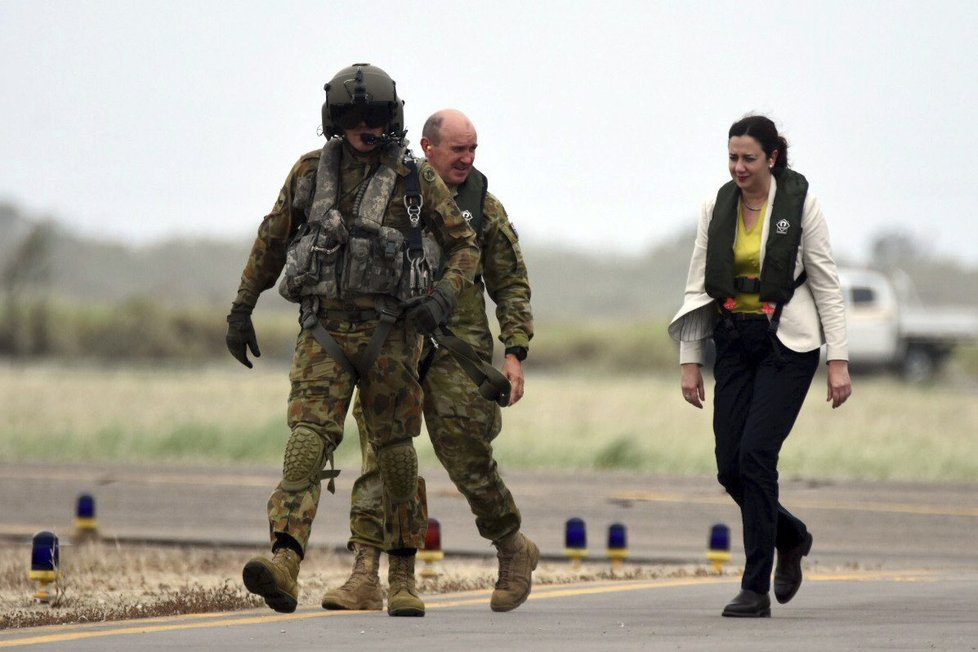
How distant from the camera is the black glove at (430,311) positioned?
796 cm

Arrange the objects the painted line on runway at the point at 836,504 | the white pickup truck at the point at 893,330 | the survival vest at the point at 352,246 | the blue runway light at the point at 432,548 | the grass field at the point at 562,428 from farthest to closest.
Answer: the white pickup truck at the point at 893,330 → the grass field at the point at 562,428 → the painted line on runway at the point at 836,504 → the blue runway light at the point at 432,548 → the survival vest at the point at 352,246

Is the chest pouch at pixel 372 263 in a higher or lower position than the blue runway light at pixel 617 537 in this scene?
higher

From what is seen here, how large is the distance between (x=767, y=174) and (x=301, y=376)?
207cm

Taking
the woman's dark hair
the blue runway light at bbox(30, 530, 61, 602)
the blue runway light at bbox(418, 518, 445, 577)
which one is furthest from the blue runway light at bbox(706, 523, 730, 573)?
the blue runway light at bbox(30, 530, 61, 602)

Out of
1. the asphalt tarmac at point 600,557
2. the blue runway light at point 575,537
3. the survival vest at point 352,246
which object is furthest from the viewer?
the blue runway light at point 575,537

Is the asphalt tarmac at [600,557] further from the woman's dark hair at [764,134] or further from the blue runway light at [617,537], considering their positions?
the woman's dark hair at [764,134]

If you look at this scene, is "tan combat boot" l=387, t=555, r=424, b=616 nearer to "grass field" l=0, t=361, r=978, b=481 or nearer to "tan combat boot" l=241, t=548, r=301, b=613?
"tan combat boot" l=241, t=548, r=301, b=613

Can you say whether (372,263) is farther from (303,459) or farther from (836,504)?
(836,504)

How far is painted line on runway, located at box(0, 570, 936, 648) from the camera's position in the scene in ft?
24.3

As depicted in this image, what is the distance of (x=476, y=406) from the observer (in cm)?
862

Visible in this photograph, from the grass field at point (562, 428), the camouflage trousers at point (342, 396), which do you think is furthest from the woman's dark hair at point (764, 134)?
the grass field at point (562, 428)

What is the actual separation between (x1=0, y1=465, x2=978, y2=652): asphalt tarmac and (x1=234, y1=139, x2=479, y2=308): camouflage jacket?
1356 millimetres

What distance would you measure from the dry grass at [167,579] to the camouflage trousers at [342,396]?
3.02 ft

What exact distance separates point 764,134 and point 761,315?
0.74m
